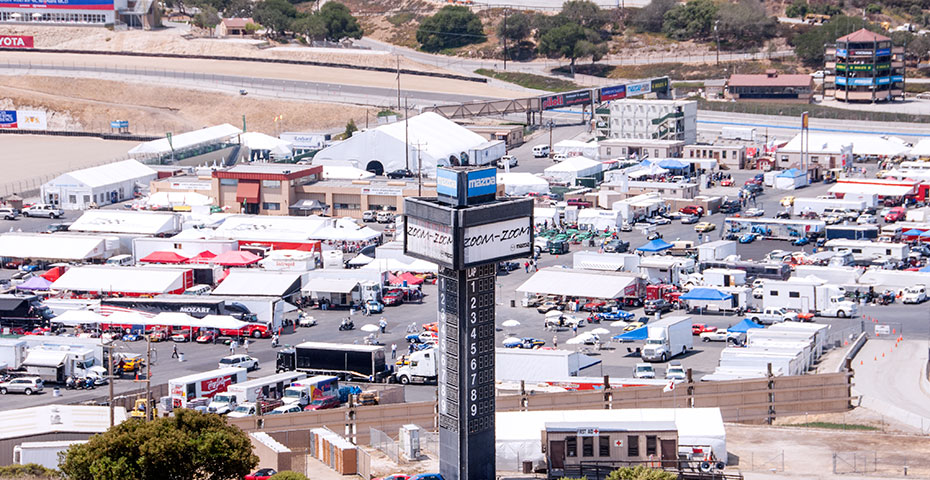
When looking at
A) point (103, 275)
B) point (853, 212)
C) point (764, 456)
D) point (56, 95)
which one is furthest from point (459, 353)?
point (56, 95)

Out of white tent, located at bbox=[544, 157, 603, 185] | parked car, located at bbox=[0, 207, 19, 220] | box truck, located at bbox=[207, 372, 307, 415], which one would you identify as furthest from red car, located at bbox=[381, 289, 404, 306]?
parked car, located at bbox=[0, 207, 19, 220]

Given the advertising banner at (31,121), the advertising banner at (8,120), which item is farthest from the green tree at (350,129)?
the advertising banner at (8,120)

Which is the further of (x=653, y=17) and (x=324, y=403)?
(x=653, y=17)

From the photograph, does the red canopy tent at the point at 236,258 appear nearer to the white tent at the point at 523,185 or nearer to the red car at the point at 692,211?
the white tent at the point at 523,185

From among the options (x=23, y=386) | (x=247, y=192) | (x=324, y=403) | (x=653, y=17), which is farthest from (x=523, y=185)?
(x=653, y=17)

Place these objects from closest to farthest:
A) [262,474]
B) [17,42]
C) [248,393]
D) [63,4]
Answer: [262,474]
[248,393]
[17,42]
[63,4]

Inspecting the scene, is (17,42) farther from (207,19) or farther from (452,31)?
(452,31)
